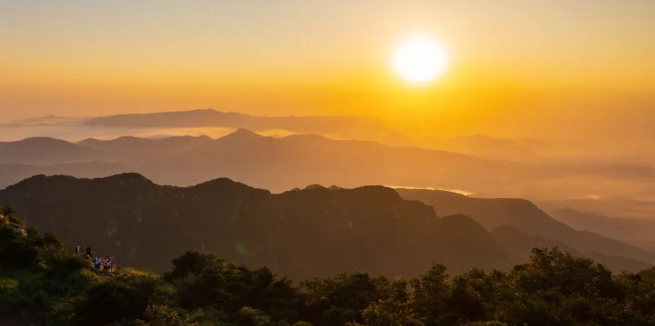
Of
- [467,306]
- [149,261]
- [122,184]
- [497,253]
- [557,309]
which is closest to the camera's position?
[557,309]

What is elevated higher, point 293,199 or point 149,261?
point 293,199

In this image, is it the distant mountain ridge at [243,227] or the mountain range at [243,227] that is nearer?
the mountain range at [243,227]

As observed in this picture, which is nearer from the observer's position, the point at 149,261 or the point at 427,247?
the point at 149,261

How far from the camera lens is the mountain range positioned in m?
153

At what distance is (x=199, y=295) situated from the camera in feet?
163

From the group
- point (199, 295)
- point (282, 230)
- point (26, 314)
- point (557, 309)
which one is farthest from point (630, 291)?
point (282, 230)

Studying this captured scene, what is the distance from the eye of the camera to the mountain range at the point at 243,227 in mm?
152625

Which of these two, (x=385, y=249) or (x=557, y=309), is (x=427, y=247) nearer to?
(x=385, y=249)

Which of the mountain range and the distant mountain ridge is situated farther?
the distant mountain ridge

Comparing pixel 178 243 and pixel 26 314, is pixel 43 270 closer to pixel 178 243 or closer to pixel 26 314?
pixel 26 314

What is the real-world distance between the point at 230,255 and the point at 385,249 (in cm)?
5215

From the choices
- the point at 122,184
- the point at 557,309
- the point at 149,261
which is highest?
the point at 122,184

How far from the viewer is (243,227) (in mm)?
170000

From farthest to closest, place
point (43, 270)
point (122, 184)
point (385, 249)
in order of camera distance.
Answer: point (385, 249), point (122, 184), point (43, 270)
